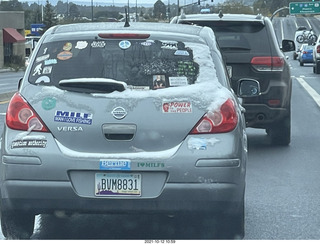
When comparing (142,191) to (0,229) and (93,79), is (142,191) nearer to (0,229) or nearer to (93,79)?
(93,79)

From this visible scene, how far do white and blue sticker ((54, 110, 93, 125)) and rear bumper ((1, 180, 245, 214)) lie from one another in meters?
0.44

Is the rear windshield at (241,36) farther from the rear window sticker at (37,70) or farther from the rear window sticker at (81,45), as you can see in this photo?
the rear window sticker at (37,70)

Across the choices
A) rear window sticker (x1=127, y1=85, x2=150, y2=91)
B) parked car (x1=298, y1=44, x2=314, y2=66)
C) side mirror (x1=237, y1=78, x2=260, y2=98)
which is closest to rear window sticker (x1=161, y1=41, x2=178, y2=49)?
rear window sticker (x1=127, y1=85, x2=150, y2=91)

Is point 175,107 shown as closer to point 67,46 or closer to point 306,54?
point 67,46

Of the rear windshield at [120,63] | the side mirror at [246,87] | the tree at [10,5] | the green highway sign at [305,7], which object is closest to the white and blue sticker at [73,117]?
the rear windshield at [120,63]

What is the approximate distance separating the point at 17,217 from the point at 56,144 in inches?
25.0

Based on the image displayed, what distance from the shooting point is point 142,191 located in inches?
221

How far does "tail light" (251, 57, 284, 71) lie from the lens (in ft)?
A: 37.5

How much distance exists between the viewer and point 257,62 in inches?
450

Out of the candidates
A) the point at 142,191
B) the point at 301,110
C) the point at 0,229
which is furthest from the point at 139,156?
the point at 301,110

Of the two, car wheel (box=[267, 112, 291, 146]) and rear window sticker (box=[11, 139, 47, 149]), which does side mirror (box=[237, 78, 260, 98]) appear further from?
car wheel (box=[267, 112, 291, 146])

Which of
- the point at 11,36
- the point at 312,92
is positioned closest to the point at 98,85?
the point at 312,92

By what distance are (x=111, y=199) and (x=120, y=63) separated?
1043 mm

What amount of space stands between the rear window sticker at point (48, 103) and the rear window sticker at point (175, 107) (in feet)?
2.57
